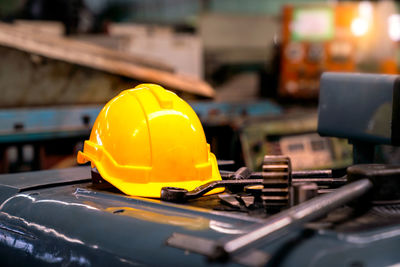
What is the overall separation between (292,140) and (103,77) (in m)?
2.20

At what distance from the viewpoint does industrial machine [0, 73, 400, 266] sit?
3.79ft

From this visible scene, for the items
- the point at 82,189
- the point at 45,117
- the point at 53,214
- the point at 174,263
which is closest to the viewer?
the point at 174,263

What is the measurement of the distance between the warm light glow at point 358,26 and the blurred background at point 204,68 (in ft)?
0.06

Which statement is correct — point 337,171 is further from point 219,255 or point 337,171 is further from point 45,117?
point 45,117

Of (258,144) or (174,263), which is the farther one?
(258,144)

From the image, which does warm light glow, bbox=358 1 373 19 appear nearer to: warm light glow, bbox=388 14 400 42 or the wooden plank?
warm light glow, bbox=388 14 400 42

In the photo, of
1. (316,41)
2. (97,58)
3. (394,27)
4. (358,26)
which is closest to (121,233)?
(97,58)

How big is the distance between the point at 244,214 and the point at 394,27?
40.4 ft

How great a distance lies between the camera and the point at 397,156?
19.5 ft

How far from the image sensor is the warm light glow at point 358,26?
10.9 m

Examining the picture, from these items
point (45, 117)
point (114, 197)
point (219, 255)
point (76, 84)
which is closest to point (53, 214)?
point (114, 197)

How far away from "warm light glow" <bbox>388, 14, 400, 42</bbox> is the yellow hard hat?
11.4m

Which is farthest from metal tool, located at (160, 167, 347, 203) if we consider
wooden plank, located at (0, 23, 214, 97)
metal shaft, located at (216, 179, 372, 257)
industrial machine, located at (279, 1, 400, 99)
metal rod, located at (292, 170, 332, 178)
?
industrial machine, located at (279, 1, 400, 99)

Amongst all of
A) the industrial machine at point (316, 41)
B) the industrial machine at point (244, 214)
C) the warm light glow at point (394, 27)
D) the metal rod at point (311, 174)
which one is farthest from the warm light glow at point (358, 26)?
the metal rod at point (311, 174)
